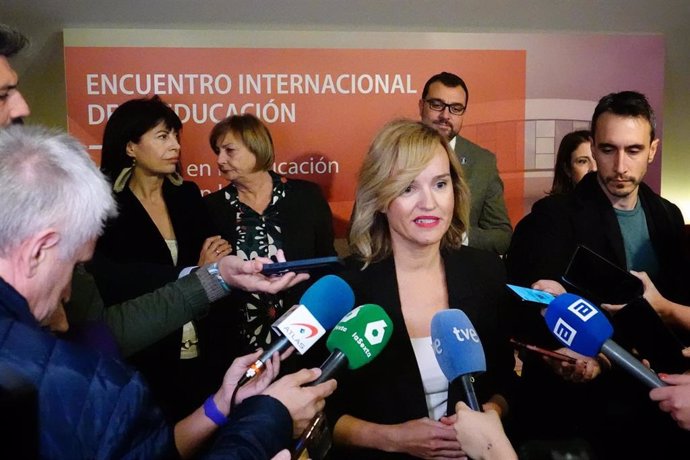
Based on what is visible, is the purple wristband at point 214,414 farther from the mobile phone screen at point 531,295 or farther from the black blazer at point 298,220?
the black blazer at point 298,220

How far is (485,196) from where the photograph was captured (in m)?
3.21

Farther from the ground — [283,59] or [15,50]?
[283,59]

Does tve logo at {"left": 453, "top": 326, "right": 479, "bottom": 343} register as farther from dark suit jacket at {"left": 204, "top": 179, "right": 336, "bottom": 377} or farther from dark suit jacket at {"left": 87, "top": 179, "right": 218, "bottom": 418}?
dark suit jacket at {"left": 204, "top": 179, "right": 336, "bottom": 377}

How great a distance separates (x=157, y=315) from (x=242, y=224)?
46.1 inches

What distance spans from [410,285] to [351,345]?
1.76 ft

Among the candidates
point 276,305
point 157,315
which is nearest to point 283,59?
point 276,305

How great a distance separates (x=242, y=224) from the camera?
2.87 m

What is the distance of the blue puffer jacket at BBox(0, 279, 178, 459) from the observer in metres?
0.87

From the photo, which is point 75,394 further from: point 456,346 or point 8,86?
point 8,86

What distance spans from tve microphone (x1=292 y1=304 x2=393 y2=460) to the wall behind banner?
2505 millimetres

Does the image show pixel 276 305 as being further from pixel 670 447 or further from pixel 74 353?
pixel 74 353

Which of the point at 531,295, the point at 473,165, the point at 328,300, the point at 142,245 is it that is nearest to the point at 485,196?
the point at 473,165

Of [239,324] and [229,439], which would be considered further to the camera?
[239,324]

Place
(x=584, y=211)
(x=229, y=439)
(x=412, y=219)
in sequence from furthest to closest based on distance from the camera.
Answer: (x=584, y=211) < (x=412, y=219) < (x=229, y=439)
